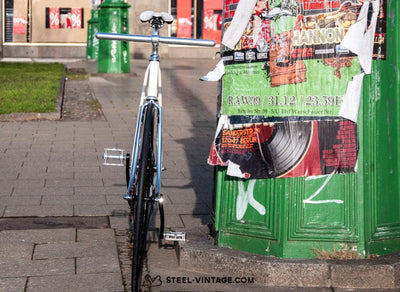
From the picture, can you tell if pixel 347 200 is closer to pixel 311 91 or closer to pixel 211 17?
pixel 311 91

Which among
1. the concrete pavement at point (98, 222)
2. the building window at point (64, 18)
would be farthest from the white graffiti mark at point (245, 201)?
the building window at point (64, 18)

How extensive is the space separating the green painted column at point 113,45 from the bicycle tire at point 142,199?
14920mm

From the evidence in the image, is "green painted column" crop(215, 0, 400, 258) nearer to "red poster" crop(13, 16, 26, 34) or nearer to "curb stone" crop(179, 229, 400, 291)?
"curb stone" crop(179, 229, 400, 291)

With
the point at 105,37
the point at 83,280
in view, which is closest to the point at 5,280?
the point at 83,280

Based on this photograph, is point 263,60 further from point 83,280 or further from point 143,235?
point 83,280

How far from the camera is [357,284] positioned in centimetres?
477

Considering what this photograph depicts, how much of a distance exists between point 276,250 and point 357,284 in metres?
0.50

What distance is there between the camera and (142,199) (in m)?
4.48

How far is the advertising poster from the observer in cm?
475

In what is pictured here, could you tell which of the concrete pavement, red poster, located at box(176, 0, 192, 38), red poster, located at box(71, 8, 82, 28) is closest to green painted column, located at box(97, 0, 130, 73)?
the concrete pavement

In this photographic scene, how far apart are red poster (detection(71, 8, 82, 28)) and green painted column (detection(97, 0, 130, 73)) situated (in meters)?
11.8

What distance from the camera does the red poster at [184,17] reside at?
30453 mm

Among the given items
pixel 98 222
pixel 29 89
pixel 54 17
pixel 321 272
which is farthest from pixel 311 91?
pixel 54 17

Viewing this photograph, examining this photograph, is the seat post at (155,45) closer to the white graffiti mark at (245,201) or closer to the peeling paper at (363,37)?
the white graffiti mark at (245,201)
